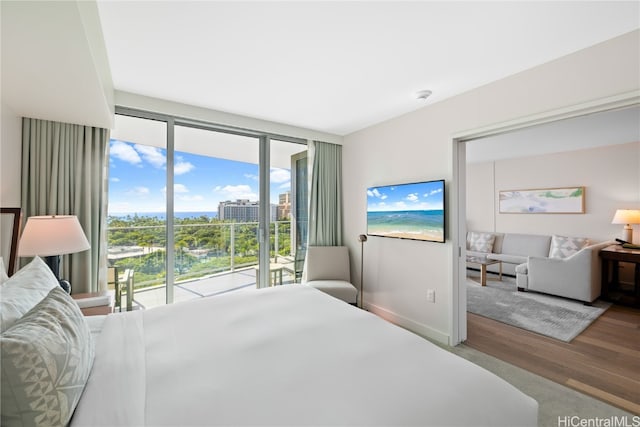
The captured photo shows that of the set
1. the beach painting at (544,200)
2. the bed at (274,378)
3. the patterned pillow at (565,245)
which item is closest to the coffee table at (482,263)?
the patterned pillow at (565,245)

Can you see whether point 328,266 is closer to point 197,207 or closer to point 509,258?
point 197,207

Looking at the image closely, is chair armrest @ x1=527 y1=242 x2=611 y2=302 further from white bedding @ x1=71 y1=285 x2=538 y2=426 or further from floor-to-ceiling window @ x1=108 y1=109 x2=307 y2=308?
white bedding @ x1=71 y1=285 x2=538 y2=426

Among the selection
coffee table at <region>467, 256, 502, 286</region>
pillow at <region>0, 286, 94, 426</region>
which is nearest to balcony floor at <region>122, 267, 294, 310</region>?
pillow at <region>0, 286, 94, 426</region>

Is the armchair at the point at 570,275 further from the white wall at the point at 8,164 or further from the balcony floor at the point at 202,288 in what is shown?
the white wall at the point at 8,164

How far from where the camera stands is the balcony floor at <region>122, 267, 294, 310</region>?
3.08 m

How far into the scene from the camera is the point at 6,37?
125 cm

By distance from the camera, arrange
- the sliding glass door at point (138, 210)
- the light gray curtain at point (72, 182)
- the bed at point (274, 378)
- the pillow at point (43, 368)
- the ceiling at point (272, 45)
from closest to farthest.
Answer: the pillow at point (43, 368)
the bed at point (274, 378)
the ceiling at point (272, 45)
the light gray curtain at point (72, 182)
the sliding glass door at point (138, 210)

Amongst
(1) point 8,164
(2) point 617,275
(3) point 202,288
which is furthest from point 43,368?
(2) point 617,275

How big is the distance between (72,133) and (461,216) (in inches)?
147

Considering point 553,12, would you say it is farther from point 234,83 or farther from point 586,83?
point 234,83

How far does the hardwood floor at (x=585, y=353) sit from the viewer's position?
7.14 feet

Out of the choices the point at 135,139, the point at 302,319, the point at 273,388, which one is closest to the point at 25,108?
the point at 135,139

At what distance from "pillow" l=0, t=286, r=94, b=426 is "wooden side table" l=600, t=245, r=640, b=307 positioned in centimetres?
589

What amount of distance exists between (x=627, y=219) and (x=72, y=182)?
718 centimetres
